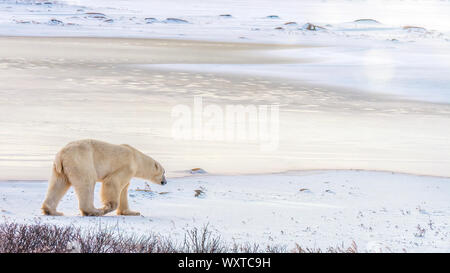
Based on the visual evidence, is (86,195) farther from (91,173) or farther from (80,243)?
(80,243)

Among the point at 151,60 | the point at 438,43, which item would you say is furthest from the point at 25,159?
the point at 438,43

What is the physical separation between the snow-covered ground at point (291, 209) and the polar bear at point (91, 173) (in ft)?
0.66

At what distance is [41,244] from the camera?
5.25m

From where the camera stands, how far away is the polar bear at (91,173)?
22.2ft

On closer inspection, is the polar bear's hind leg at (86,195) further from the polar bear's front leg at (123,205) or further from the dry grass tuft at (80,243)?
the dry grass tuft at (80,243)

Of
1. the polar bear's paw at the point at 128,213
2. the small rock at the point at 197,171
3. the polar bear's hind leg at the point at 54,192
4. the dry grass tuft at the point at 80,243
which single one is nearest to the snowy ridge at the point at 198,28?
the small rock at the point at 197,171

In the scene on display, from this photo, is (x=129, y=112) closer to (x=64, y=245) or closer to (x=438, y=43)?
(x=64, y=245)

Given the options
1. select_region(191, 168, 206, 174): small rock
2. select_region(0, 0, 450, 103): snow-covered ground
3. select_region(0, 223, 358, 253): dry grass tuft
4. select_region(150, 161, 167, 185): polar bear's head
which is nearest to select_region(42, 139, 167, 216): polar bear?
select_region(150, 161, 167, 185): polar bear's head

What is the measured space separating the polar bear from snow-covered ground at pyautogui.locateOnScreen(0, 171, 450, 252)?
0.66ft

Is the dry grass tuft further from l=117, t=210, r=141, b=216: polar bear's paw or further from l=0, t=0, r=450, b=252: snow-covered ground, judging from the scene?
l=117, t=210, r=141, b=216: polar bear's paw

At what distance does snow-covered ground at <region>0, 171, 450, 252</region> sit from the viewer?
6.61m

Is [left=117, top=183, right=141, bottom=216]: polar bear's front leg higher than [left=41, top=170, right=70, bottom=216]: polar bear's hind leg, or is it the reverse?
[left=41, top=170, right=70, bottom=216]: polar bear's hind leg

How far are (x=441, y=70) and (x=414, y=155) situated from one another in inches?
599

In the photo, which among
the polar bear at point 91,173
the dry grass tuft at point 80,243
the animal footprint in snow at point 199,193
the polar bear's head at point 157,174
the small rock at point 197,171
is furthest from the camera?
the small rock at point 197,171
